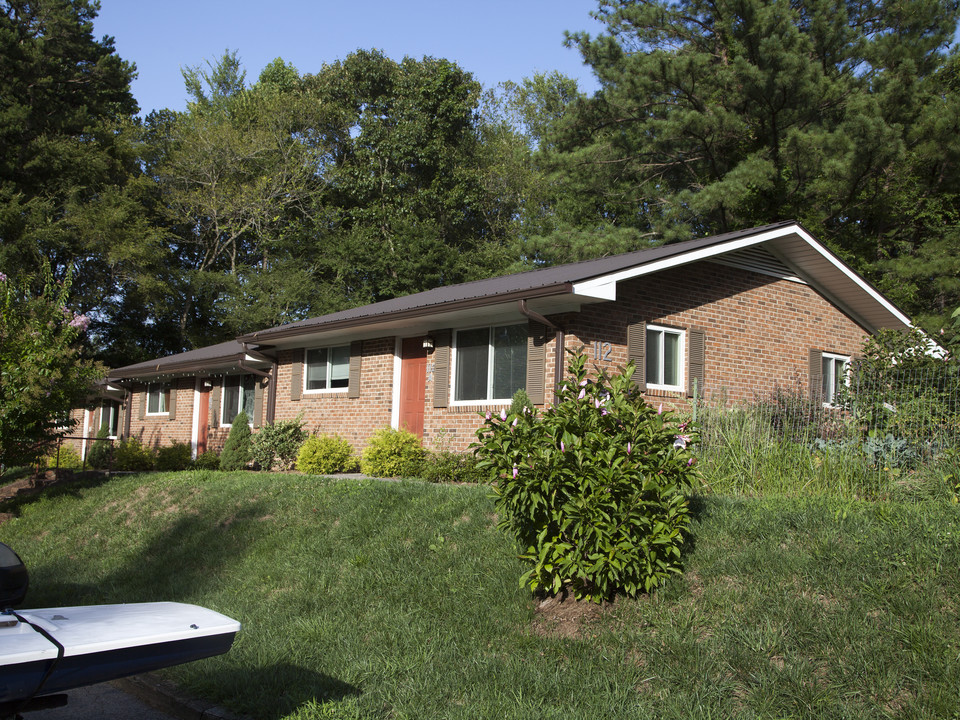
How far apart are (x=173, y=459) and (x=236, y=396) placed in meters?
3.13

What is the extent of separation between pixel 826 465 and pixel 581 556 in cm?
376

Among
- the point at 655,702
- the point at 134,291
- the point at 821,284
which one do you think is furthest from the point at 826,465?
the point at 134,291

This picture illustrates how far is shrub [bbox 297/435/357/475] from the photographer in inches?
617

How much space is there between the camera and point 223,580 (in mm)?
8562

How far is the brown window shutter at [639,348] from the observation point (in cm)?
1348

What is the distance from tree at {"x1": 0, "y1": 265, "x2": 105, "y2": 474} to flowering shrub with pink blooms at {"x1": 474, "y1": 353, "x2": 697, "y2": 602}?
10.5 meters

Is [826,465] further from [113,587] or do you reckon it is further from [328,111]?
[328,111]

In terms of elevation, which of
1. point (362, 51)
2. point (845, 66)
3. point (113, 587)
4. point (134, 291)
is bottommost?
point (113, 587)

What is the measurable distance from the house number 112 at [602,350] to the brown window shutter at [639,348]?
44cm

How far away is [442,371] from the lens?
49.2ft

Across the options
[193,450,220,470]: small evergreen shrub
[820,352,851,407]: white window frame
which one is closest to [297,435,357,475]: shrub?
[193,450,220,470]: small evergreen shrub

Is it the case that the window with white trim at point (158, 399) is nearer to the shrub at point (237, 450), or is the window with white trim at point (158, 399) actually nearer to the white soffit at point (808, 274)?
the shrub at point (237, 450)

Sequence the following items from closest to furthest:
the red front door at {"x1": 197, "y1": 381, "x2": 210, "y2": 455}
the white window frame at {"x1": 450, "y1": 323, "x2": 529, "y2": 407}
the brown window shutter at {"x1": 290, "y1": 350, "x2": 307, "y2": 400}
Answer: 1. the white window frame at {"x1": 450, "y1": 323, "x2": 529, "y2": 407}
2. the brown window shutter at {"x1": 290, "y1": 350, "x2": 307, "y2": 400}
3. the red front door at {"x1": 197, "y1": 381, "x2": 210, "y2": 455}

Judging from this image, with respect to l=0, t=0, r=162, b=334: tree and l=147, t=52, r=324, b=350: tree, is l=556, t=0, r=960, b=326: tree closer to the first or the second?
l=147, t=52, r=324, b=350: tree
